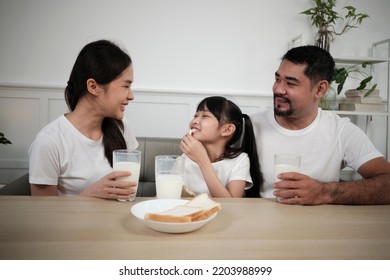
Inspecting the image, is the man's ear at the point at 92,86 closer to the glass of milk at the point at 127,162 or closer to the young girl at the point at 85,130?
the young girl at the point at 85,130

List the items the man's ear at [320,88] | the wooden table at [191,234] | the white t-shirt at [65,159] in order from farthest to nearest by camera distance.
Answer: the man's ear at [320,88], the white t-shirt at [65,159], the wooden table at [191,234]

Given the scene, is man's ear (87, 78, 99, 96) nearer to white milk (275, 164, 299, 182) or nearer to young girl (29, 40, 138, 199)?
young girl (29, 40, 138, 199)

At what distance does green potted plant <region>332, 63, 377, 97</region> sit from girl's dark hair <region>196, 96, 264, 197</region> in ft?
5.32

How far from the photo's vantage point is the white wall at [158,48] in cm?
261

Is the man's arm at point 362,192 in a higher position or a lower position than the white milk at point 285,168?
lower

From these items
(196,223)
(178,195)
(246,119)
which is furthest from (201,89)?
(196,223)

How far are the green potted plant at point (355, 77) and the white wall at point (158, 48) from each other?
0.15 meters

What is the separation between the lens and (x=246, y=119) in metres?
1.44

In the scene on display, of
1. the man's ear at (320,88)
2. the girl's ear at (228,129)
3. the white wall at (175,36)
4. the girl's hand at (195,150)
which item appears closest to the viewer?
the girl's hand at (195,150)

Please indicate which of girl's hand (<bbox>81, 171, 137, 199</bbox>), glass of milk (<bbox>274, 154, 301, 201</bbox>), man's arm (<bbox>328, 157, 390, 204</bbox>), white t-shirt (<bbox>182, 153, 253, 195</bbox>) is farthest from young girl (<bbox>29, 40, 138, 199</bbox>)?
man's arm (<bbox>328, 157, 390, 204</bbox>)

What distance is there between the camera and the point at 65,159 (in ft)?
3.84

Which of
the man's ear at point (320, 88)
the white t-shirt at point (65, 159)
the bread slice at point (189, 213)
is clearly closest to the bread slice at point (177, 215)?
the bread slice at point (189, 213)

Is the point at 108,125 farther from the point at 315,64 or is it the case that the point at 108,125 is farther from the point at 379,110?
the point at 379,110
